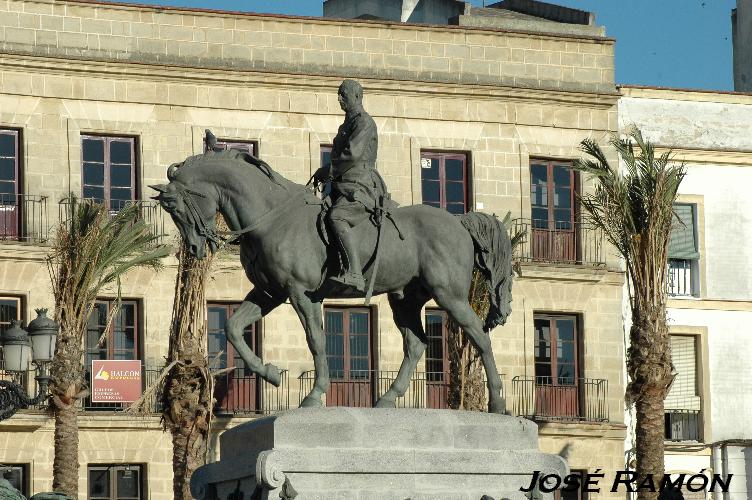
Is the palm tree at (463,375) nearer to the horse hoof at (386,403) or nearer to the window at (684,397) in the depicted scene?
the window at (684,397)

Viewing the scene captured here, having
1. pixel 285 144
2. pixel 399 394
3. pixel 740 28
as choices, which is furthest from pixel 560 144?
pixel 399 394

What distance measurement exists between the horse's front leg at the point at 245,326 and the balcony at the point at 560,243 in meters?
20.7

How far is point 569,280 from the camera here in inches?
1662

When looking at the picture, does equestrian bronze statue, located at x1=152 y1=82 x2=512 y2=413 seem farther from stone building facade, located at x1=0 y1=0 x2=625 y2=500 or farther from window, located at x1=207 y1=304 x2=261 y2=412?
stone building facade, located at x1=0 y1=0 x2=625 y2=500

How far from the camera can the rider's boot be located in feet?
68.1

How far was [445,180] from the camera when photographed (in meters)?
42.1

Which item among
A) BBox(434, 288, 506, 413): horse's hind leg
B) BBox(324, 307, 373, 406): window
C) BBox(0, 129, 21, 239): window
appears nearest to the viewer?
BBox(434, 288, 506, 413): horse's hind leg

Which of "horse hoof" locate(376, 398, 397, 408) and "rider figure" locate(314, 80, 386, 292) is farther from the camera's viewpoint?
"horse hoof" locate(376, 398, 397, 408)

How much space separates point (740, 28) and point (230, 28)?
13.2m

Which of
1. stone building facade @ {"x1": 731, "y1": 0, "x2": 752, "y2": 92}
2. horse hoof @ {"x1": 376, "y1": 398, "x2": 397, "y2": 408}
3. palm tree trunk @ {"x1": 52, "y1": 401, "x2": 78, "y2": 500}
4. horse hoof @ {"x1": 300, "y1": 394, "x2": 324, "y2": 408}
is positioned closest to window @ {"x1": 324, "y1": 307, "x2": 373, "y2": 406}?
palm tree trunk @ {"x1": 52, "y1": 401, "x2": 78, "y2": 500}

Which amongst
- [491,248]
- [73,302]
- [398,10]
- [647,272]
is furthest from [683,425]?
[491,248]

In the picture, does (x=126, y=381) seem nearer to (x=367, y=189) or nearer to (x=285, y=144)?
(x=285, y=144)

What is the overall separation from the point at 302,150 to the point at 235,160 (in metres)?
20.0

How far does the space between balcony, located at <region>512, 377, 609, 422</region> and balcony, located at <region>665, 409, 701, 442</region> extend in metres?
1.51
